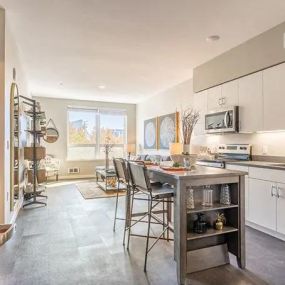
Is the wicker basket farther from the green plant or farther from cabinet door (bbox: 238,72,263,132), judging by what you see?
cabinet door (bbox: 238,72,263,132)

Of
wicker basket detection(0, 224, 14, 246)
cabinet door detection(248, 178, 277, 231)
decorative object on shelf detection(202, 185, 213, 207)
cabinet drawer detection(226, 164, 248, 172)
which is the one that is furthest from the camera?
cabinet drawer detection(226, 164, 248, 172)

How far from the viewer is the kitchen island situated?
1940 millimetres

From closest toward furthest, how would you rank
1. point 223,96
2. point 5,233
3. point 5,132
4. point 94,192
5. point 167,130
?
point 5,233 → point 5,132 → point 223,96 → point 94,192 → point 167,130

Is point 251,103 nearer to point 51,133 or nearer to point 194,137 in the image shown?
point 194,137

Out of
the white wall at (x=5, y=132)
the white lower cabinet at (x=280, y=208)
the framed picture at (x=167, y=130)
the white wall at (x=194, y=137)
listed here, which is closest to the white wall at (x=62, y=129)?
the white wall at (x=194, y=137)

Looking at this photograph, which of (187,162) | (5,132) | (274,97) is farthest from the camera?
(274,97)

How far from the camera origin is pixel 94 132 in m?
8.02

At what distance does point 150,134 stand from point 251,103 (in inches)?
159

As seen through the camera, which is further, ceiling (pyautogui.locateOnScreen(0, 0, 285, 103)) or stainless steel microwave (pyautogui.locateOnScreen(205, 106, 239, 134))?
stainless steel microwave (pyautogui.locateOnScreen(205, 106, 239, 134))

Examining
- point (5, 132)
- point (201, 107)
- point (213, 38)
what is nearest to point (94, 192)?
point (5, 132)

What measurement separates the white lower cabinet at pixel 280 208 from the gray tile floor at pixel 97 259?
0.17 metres

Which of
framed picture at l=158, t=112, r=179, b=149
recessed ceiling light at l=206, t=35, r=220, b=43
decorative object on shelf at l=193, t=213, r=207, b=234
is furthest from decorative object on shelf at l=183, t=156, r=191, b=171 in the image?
framed picture at l=158, t=112, r=179, b=149

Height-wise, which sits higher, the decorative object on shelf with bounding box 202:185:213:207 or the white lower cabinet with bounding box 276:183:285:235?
the decorative object on shelf with bounding box 202:185:213:207

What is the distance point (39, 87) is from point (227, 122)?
16.1ft
